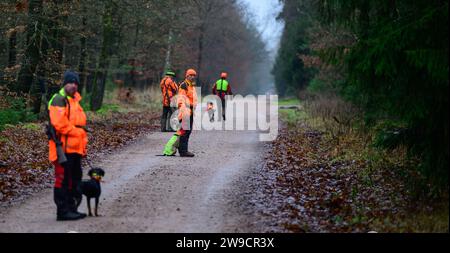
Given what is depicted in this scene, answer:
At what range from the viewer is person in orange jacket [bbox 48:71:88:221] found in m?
9.27

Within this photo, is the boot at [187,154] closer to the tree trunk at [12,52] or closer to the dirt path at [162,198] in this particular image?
the dirt path at [162,198]

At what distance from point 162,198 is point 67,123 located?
2534 mm

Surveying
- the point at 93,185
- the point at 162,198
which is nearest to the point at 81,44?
the point at 162,198

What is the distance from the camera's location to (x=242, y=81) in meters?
94.9

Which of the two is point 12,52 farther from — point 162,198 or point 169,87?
point 162,198

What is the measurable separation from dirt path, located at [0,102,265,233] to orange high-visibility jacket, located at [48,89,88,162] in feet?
3.31

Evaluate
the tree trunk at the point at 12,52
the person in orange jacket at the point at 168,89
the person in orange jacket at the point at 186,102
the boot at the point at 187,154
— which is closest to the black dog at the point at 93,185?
the person in orange jacket at the point at 186,102

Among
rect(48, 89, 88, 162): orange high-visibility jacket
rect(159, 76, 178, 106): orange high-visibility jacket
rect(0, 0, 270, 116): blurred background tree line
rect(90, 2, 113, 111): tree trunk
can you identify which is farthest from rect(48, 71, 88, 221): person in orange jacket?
rect(90, 2, 113, 111): tree trunk

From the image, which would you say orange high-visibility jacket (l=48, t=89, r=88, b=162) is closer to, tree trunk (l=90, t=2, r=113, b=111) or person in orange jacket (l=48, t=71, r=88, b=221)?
person in orange jacket (l=48, t=71, r=88, b=221)

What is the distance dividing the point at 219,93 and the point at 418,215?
19.1 m

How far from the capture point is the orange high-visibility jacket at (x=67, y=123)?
9.25 m

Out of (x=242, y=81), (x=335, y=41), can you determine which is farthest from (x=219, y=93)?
(x=242, y=81)

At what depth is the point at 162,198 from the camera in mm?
11258
